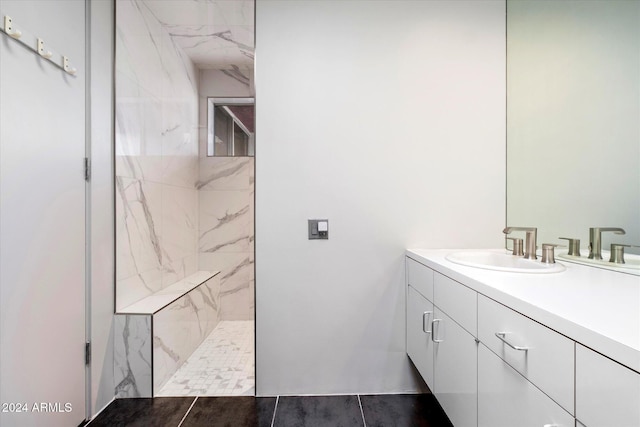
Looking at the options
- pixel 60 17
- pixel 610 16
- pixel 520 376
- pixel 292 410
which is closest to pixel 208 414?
pixel 292 410

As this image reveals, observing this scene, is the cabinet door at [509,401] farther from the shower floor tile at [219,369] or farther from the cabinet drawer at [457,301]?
the shower floor tile at [219,369]

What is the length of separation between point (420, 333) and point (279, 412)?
2.75 feet

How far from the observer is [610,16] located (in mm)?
1299

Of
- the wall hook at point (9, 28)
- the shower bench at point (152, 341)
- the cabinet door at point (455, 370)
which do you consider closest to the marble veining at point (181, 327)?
the shower bench at point (152, 341)

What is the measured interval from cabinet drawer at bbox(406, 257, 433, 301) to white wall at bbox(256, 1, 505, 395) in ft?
0.31

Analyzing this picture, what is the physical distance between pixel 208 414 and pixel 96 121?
1.60 meters

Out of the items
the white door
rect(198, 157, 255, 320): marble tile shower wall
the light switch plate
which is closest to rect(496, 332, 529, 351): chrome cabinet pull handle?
the light switch plate

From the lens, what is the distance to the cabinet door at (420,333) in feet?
4.84

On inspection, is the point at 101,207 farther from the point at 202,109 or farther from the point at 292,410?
the point at 292,410

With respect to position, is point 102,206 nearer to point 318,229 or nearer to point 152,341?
point 152,341

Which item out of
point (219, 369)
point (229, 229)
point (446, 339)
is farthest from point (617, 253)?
point (229, 229)

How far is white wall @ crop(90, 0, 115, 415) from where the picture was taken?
5.23 ft

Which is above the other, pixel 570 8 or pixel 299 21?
pixel 299 21

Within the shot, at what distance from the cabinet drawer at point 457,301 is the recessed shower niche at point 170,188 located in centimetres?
127
